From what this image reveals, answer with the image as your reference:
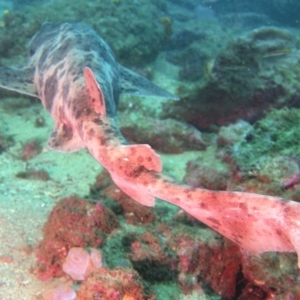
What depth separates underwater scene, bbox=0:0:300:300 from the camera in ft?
8.26

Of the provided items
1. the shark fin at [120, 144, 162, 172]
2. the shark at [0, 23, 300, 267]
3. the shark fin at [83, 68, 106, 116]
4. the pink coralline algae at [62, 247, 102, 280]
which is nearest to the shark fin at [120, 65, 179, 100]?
the shark at [0, 23, 300, 267]

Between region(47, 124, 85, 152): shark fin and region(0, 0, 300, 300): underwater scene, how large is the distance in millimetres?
17

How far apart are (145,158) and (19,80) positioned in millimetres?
3495

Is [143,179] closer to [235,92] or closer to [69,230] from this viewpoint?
[69,230]

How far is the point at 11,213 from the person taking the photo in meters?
4.85

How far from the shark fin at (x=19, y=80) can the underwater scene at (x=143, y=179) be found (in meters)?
0.03

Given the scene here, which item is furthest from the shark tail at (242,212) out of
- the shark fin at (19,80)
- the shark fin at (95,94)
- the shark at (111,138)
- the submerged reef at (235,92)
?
the submerged reef at (235,92)

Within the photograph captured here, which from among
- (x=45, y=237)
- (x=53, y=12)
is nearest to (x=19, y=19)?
(x=53, y=12)

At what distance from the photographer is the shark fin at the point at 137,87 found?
17.0 ft

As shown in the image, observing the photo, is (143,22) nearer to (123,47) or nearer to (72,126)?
(123,47)

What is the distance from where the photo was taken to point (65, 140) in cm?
389

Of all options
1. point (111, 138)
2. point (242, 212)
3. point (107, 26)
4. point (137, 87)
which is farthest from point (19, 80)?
point (107, 26)

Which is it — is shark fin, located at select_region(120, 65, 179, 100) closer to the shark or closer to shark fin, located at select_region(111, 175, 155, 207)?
the shark

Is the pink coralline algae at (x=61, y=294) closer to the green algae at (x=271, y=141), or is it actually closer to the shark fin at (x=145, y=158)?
the shark fin at (x=145, y=158)
